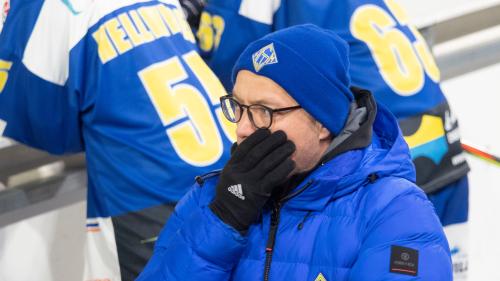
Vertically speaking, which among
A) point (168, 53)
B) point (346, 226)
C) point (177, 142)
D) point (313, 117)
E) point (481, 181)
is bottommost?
Result: point (481, 181)

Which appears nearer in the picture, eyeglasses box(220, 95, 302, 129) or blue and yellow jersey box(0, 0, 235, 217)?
eyeglasses box(220, 95, 302, 129)

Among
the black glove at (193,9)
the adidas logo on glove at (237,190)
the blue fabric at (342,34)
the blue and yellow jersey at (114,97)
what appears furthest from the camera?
the black glove at (193,9)

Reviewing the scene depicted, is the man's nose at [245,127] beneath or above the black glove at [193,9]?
above

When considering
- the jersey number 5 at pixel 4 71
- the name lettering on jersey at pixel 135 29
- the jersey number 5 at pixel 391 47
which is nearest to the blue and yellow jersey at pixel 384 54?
the jersey number 5 at pixel 391 47

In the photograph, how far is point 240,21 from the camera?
9.04ft

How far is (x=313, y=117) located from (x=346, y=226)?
0.68 feet

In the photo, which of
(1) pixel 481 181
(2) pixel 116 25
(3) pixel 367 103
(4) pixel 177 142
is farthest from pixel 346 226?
(1) pixel 481 181

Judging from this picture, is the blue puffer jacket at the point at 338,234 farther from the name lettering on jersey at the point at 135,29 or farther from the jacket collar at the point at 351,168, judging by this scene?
the name lettering on jersey at the point at 135,29

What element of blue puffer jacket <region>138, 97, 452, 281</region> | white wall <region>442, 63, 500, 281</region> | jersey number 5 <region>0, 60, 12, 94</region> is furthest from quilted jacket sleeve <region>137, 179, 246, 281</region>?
white wall <region>442, 63, 500, 281</region>

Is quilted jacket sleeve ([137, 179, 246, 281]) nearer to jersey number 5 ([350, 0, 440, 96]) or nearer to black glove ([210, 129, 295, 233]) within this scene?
black glove ([210, 129, 295, 233])

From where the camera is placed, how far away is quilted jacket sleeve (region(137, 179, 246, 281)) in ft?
5.64

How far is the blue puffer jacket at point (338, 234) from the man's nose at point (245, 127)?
13 cm

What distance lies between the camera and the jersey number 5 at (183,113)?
8.07 ft

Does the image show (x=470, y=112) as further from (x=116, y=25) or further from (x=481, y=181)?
(x=116, y=25)
